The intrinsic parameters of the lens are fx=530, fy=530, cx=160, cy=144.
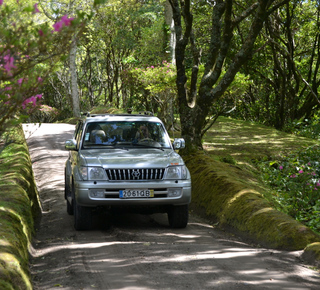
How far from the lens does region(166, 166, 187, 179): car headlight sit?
8.53m

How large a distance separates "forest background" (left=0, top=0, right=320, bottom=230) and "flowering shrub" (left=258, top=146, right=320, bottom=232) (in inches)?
1.6

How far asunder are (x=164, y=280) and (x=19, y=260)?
1567 millimetres

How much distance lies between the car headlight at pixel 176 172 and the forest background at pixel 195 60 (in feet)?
7.78

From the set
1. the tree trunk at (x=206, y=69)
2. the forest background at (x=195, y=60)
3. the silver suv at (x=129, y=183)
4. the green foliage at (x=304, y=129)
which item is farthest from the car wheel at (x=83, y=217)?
the green foliage at (x=304, y=129)

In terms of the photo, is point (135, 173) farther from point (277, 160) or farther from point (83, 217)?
point (277, 160)

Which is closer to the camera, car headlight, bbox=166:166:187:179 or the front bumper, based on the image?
the front bumper

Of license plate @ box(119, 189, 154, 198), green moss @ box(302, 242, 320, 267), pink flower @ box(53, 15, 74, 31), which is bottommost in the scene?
green moss @ box(302, 242, 320, 267)

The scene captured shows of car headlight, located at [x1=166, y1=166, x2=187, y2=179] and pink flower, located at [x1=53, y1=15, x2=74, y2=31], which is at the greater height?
pink flower, located at [x1=53, y1=15, x2=74, y2=31]

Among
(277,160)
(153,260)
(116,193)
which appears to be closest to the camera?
(153,260)

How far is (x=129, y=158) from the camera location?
337 inches

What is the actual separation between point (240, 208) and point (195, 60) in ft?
20.3

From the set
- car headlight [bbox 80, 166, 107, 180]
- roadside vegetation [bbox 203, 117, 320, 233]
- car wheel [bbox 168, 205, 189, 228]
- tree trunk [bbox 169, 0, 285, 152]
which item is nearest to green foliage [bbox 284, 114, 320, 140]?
roadside vegetation [bbox 203, 117, 320, 233]

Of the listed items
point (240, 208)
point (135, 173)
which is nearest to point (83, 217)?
point (135, 173)

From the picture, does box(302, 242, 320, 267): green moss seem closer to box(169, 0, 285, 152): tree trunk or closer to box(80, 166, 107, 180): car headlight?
box(80, 166, 107, 180): car headlight
